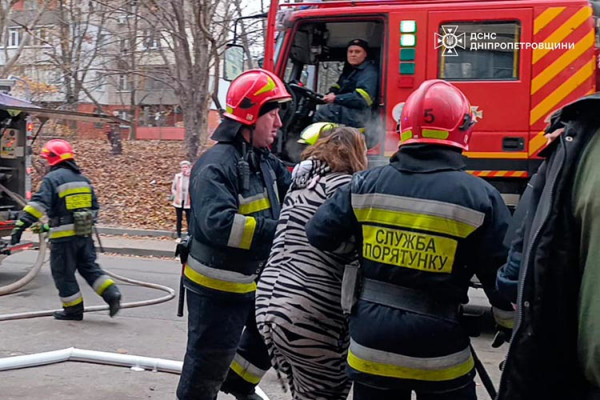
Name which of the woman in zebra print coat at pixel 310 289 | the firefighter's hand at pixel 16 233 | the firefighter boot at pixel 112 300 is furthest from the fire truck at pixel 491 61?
the firefighter's hand at pixel 16 233

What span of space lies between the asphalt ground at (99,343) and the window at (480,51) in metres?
2.02

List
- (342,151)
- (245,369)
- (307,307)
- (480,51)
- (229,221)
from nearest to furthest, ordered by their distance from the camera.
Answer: (307,307) → (342,151) → (229,221) → (245,369) → (480,51)

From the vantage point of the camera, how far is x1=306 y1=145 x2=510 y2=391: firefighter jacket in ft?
7.89

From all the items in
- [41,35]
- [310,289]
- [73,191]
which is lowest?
[310,289]

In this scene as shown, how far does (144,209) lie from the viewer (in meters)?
15.6

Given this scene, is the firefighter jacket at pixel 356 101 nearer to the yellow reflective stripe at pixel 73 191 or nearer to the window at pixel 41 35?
the yellow reflective stripe at pixel 73 191

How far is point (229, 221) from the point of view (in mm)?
3260

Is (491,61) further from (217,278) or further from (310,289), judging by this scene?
(310,289)

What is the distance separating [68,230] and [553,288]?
5721mm

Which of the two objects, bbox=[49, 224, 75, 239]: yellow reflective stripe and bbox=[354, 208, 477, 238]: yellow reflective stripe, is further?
bbox=[49, 224, 75, 239]: yellow reflective stripe

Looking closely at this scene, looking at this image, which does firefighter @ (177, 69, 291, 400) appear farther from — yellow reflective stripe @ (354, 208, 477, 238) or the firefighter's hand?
Answer: the firefighter's hand

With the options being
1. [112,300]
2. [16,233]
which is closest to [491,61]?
[112,300]

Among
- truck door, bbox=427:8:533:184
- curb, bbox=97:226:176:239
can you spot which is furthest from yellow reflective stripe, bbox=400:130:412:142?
curb, bbox=97:226:176:239

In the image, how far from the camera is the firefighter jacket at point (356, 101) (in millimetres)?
6188
